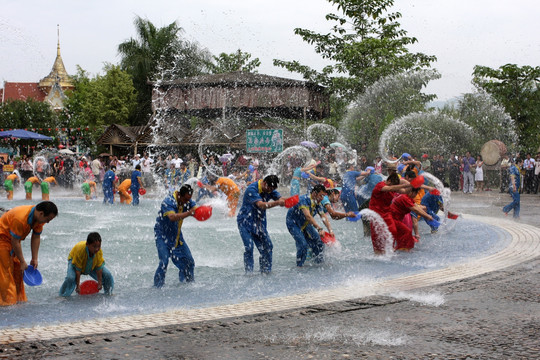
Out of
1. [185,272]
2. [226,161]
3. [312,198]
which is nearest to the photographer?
[185,272]

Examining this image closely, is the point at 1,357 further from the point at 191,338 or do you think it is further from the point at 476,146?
the point at 476,146

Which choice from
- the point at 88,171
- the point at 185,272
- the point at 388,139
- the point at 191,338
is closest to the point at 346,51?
the point at 388,139

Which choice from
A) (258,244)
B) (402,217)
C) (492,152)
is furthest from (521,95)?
(258,244)

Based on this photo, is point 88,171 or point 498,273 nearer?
point 498,273

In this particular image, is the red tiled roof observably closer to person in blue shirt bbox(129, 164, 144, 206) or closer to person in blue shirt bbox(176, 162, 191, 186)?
person in blue shirt bbox(176, 162, 191, 186)

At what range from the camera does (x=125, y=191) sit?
23.3m

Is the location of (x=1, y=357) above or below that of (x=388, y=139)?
below

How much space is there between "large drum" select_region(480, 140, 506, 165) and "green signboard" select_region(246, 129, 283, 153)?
9381mm

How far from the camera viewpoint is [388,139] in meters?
31.9

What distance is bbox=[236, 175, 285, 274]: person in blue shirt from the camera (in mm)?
9742

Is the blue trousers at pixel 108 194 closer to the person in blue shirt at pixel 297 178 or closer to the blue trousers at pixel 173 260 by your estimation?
the person in blue shirt at pixel 297 178

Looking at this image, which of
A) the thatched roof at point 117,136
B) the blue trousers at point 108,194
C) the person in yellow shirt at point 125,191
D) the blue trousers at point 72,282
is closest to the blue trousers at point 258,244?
the blue trousers at point 72,282

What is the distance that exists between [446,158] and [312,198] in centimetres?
A: 2427

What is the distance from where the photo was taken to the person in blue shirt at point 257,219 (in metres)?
9.74
